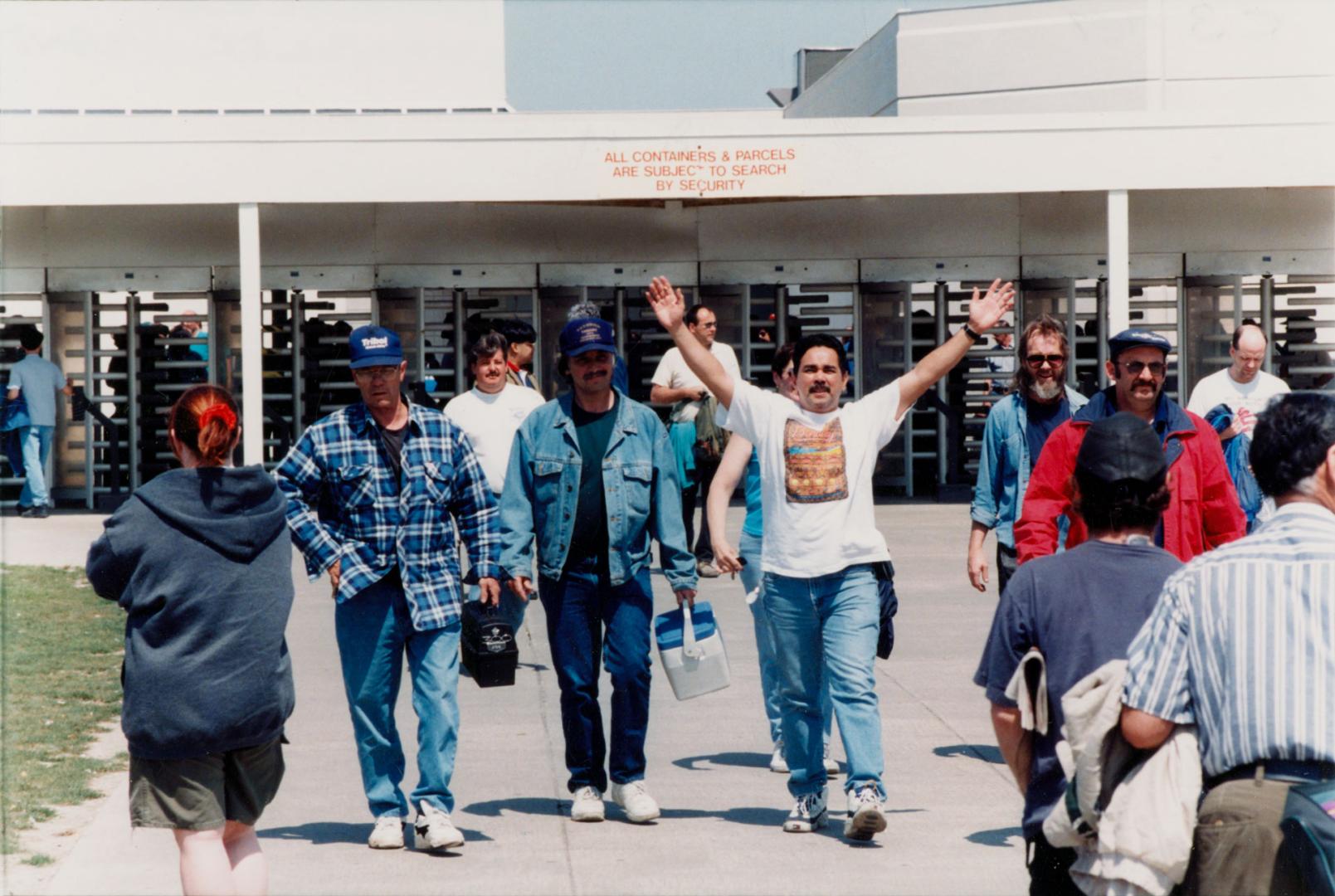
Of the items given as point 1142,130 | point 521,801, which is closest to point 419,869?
point 521,801

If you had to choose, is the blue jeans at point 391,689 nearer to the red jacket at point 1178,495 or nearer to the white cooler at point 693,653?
the white cooler at point 693,653

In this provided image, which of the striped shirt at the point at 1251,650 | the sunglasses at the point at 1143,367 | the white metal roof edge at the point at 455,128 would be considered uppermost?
the white metal roof edge at the point at 455,128

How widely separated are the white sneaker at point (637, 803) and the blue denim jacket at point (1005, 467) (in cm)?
184

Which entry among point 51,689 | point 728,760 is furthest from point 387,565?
point 51,689

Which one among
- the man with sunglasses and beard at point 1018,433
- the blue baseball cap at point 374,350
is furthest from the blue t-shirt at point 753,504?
the blue baseball cap at point 374,350

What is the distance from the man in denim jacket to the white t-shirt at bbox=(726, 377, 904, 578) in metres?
0.46

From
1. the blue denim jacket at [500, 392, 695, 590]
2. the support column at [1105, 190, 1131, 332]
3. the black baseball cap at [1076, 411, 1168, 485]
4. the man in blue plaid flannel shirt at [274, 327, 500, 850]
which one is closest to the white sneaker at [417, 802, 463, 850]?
the man in blue plaid flannel shirt at [274, 327, 500, 850]

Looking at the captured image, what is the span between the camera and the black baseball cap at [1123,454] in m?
3.84

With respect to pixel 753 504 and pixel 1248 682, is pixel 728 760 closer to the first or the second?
pixel 753 504

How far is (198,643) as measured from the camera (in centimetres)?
486

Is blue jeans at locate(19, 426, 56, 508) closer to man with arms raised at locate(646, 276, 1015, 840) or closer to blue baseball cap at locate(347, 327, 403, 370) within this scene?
blue baseball cap at locate(347, 327, 403, 370)

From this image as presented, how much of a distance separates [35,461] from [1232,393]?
13.2 meters

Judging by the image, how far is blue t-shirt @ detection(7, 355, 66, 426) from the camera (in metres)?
18.3

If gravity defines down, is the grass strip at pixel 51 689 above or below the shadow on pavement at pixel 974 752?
above
